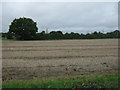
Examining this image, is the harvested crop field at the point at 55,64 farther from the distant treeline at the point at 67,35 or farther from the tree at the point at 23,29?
the distant treeline at the point at 67,35

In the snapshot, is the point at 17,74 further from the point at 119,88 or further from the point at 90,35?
the point at 90,35

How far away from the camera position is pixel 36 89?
7.23 m

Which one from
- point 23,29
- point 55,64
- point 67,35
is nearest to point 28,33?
point 23,29

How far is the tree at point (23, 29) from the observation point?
7338 cm

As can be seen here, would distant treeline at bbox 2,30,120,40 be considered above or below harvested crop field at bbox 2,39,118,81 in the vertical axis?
above

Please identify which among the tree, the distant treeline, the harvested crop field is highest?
the tree

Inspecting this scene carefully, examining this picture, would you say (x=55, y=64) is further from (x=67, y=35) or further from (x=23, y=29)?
(x=67, y=35)

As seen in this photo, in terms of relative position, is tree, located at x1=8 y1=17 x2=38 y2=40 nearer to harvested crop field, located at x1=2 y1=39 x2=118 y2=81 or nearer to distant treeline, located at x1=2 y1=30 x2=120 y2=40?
distant treeline, located at x1=2 y1=30 x2=120 y2=40

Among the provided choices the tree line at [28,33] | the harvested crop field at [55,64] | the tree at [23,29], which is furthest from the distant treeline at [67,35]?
the harvested crop field at [55,64]

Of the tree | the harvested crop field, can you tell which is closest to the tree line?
the tree

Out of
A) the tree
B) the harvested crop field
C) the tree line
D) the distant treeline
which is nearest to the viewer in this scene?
the harvested crop field

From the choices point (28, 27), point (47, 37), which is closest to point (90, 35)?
point (47, 37)

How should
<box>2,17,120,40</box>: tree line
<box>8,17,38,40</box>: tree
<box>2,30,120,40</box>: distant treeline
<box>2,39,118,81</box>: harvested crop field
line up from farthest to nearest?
<box>2,30,120,40</box>: distant treeline
<box>2,17,120,40</box>: tree line
<box>8,17,38,40</box>: tree
<box>2,39,118,81</box>: harvested crop field

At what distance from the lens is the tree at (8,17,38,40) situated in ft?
241
